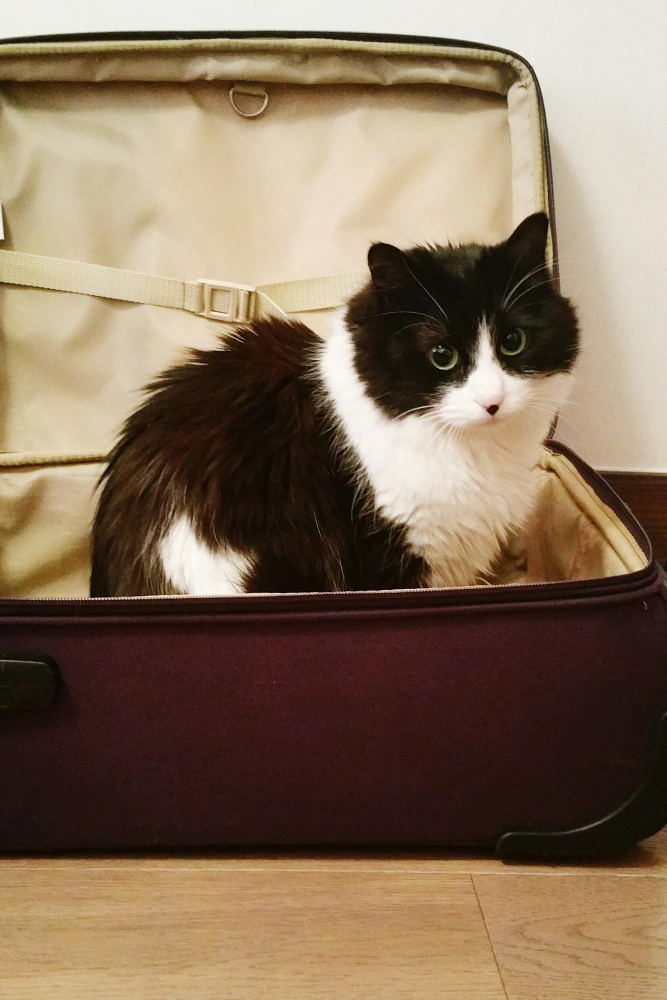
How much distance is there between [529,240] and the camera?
725 mm

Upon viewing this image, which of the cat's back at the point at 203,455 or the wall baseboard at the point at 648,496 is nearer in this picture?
the cat's back at the point at 203,455

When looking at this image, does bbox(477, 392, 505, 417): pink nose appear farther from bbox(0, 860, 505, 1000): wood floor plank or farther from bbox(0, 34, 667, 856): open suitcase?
bbox(0, 860, 505, 1000): wood floor plank

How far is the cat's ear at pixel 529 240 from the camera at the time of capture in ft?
2.34

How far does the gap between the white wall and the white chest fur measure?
52 centimetres

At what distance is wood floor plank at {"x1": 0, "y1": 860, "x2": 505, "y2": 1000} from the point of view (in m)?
0.56

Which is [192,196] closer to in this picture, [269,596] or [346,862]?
[269,596]

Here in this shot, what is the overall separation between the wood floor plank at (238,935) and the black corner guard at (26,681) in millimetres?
197

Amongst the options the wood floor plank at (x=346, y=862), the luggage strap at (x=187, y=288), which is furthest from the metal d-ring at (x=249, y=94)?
the wood floor plank at (x=346, y=862)

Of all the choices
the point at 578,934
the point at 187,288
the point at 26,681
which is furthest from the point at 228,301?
the point at 578,934

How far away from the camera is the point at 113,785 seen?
2.13 ft

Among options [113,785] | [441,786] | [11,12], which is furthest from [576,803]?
[11,12]

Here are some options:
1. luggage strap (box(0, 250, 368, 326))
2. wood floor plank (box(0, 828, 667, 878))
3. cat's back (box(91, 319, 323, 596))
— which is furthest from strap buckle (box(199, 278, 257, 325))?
wood floor plank (box(0, 828, 667, 878))

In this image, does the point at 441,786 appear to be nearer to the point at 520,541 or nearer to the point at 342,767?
the point at 342,767

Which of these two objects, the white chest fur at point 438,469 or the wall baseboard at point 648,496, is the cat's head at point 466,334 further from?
the wall baseboard at point 648,496
